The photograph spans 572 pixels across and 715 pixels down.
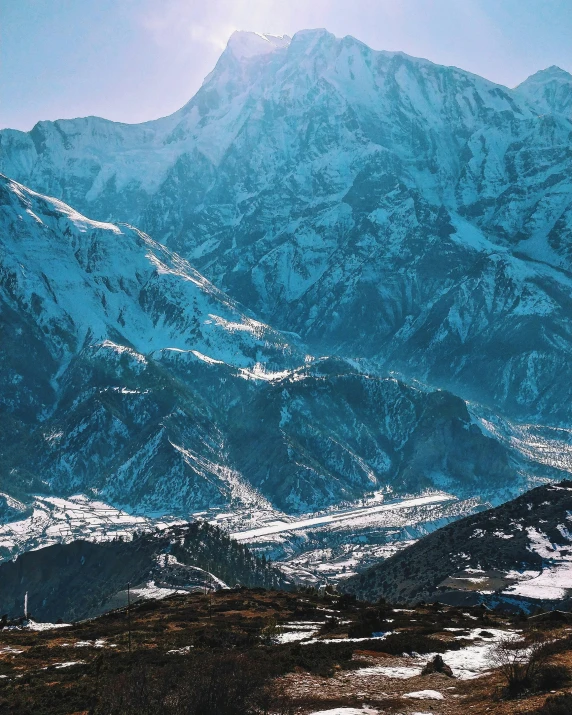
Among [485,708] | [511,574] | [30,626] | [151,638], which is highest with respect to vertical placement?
[485,708]

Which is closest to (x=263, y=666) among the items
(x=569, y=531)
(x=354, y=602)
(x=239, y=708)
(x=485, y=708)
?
(x=239, y=708)

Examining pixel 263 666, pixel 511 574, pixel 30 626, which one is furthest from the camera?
pixel 511 574

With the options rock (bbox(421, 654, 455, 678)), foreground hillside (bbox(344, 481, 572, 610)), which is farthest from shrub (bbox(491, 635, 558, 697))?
foreground hillside (bbox(344, 481, 572, 610))

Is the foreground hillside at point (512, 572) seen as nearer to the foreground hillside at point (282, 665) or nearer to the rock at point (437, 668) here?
the foreground hillside at point (282, 665)

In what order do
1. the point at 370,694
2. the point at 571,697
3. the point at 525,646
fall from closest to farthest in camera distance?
the point at 571,697, the point at 370,694, the point at 525,646

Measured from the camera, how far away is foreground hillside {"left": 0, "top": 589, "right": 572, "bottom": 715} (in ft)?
150

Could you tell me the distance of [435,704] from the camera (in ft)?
156

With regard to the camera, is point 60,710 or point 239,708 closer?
point 239,708

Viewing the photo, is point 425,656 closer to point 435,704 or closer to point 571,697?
point 435,704

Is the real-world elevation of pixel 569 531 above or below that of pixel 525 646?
below

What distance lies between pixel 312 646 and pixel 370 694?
49.9 feet

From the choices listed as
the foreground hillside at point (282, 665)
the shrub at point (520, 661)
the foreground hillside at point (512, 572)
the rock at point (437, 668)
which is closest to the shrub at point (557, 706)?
the foreground hillside at point (282, 665)

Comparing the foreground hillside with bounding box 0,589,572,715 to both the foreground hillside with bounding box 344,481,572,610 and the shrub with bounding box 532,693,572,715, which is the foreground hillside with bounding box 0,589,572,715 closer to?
the shrub with bounding box 532,693,572,715

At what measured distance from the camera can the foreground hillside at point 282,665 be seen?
150 ft
